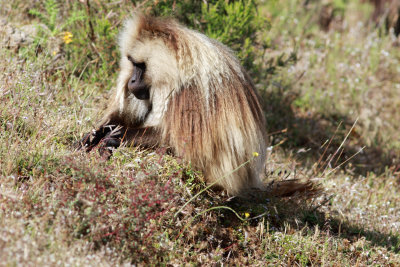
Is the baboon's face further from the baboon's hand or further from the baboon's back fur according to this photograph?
the baboon's hand

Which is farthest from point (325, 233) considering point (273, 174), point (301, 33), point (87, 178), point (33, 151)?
point (301, 33)

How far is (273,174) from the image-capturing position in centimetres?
451

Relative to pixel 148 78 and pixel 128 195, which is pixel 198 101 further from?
pixel 128 195

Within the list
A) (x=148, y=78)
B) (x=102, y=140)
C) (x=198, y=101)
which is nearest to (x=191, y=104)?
(x=198, y=101)

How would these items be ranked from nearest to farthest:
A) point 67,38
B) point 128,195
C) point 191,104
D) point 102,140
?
1. point 128,195
2. point 191,104
3. point 102,140
4. point 67,38

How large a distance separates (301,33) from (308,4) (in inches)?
51.7

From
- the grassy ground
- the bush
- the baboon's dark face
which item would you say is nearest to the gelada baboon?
the baboon's dark face

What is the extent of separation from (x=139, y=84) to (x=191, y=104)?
502 millimetres

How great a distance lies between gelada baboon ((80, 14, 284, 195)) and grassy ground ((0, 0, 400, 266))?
155 millimetres

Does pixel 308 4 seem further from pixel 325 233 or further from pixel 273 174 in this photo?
pixel 325 233

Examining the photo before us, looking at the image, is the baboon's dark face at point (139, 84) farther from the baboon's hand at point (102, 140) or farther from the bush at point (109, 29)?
the bush at point (109, 29)

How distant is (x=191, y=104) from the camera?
11.1 ft

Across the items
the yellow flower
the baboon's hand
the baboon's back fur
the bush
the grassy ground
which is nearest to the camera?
the grassy ground

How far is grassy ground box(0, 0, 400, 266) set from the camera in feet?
9.12
